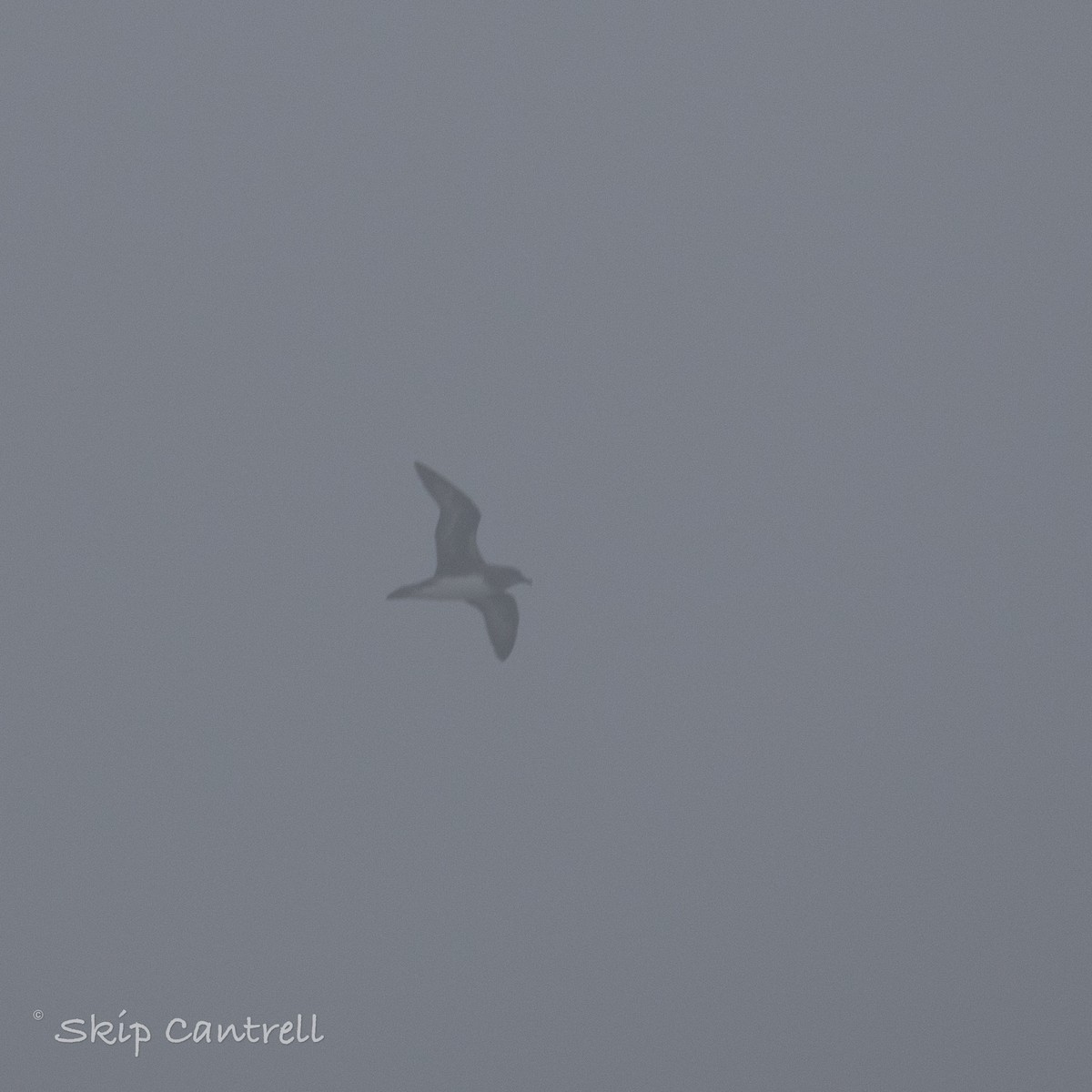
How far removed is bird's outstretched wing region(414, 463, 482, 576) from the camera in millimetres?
34750

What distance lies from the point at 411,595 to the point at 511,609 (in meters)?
2.18

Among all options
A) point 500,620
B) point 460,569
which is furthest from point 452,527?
point 500,620

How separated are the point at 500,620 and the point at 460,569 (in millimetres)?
1721

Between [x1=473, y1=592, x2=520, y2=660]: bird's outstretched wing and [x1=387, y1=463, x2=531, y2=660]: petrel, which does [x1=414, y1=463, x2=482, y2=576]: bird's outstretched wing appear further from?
[x1=473, y1=592, x2=520, y2=660]: bird's outstretched wing

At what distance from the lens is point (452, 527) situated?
35188mm

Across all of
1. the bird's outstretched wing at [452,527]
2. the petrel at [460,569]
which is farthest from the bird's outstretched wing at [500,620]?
the bird's outstretched wing at [452,527]

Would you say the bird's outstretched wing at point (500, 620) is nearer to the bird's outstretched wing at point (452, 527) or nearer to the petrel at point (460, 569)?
the petrel at point (460, 569)

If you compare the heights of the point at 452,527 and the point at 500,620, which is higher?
the point at 452,527

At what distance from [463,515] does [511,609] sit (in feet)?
8.36

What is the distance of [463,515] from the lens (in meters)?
35.0

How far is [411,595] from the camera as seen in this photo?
35406mm

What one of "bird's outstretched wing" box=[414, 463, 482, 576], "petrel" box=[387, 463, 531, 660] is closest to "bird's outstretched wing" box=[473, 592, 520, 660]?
"petrel" box=[387, 463, 531, 660]

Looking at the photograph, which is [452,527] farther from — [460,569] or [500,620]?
[500,620]

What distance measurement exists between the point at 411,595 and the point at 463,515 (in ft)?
5.22
